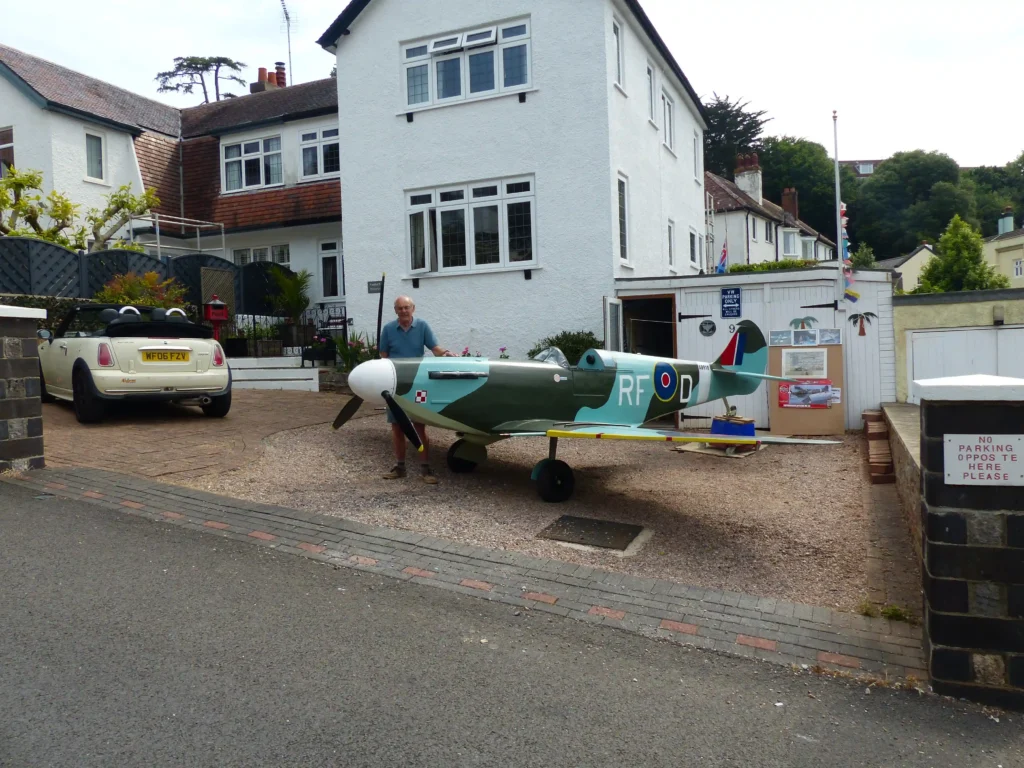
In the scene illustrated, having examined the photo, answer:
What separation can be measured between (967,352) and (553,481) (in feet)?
25.6

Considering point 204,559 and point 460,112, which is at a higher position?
point 460,112

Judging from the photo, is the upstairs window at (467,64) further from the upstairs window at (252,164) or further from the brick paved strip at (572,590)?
the brick paved strip at (572,590)

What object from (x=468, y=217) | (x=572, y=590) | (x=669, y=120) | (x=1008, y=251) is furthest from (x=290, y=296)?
(x=1008, y=251)

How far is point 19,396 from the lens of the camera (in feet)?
25.3

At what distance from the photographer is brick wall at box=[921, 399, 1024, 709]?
144 inches

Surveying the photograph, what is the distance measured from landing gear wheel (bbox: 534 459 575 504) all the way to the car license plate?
5.75 meters

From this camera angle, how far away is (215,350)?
10820 mm

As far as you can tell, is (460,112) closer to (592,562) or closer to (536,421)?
(536,421)

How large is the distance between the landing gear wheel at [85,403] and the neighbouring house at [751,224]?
25.9 m

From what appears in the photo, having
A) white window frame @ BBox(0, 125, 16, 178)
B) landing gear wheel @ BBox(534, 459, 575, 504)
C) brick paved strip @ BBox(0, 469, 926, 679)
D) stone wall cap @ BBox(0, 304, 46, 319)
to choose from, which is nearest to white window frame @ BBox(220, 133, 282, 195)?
white window frame @ BBox(0, 125, 16, 178)

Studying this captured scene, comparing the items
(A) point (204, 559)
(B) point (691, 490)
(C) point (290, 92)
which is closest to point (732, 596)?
(B) point (691, 490)

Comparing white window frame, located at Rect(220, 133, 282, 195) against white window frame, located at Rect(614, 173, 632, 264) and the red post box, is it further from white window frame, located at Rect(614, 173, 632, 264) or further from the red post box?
white window frame, located at Rect(614, 173, 632, 264)

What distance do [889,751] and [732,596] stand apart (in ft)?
5.77

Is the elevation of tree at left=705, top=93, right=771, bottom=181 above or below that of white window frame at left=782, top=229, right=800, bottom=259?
above
